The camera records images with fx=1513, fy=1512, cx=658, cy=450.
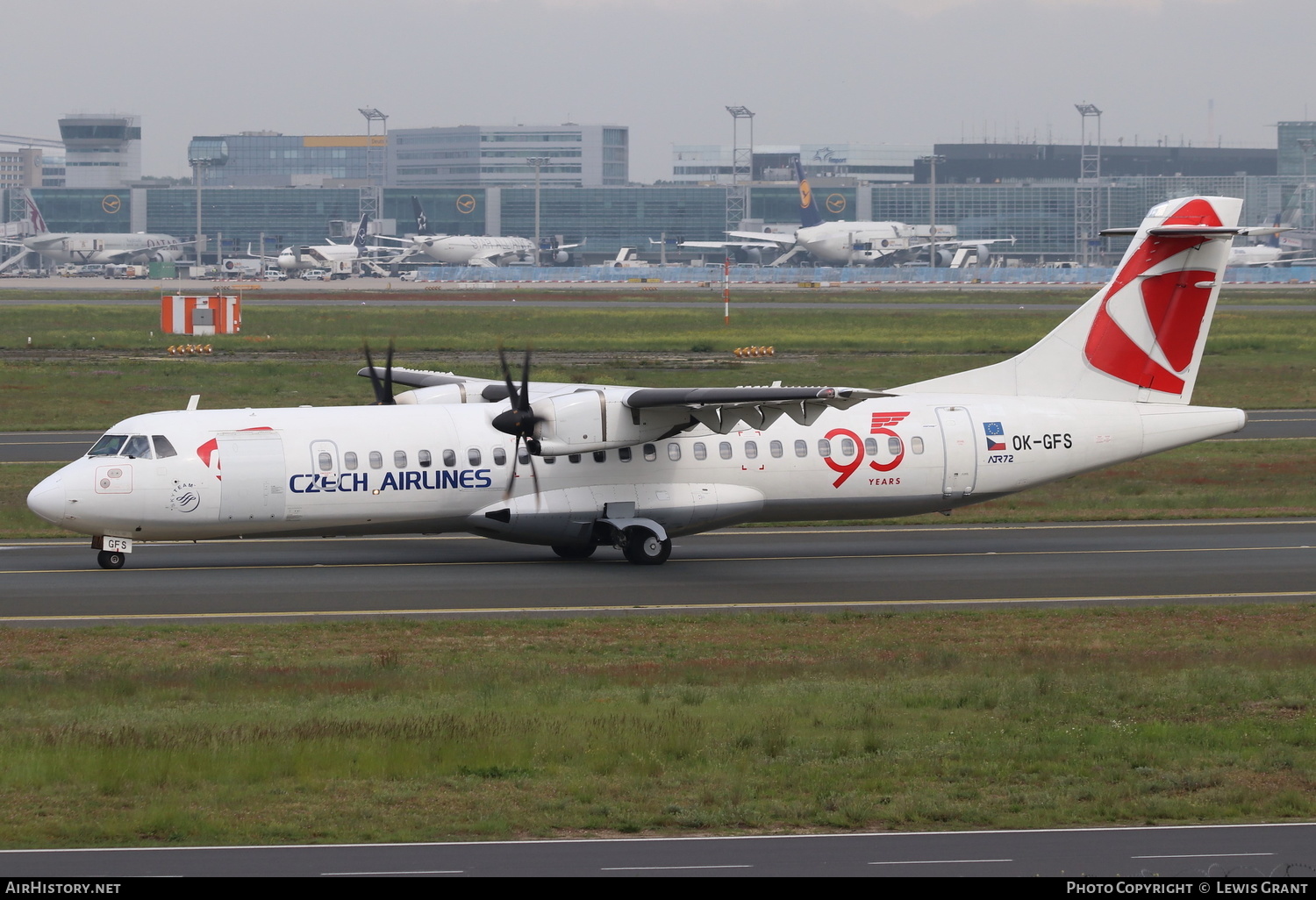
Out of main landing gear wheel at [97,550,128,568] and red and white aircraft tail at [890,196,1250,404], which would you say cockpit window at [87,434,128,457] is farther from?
red and white aircraft tail at [890,196,1250,404]

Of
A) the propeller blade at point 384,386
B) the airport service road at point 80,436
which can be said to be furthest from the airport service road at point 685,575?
the airport service road at point 80,436

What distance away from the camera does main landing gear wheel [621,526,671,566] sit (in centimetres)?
2827

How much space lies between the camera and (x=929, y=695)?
18.2 m

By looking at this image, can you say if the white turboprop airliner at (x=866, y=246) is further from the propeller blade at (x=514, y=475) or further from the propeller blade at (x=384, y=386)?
the propeller blade at (x=514, y=475)

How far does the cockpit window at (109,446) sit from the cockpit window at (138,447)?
127 millimetres

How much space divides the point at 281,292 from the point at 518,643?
378 feet

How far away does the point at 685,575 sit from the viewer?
90.8ft

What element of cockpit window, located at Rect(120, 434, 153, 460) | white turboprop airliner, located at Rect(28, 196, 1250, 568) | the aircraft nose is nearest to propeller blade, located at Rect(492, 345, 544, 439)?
white turboprop airliner, located at Rect(28, 196, 1250, 568)

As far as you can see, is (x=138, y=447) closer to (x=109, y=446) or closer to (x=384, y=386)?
(x=109, y=446)

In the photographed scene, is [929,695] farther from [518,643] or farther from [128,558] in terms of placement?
[128,558]

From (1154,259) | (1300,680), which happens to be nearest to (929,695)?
(1300,680)

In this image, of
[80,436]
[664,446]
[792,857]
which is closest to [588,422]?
[664,446]

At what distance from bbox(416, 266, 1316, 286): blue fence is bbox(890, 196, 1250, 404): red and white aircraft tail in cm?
11049

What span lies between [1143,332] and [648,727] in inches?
710
